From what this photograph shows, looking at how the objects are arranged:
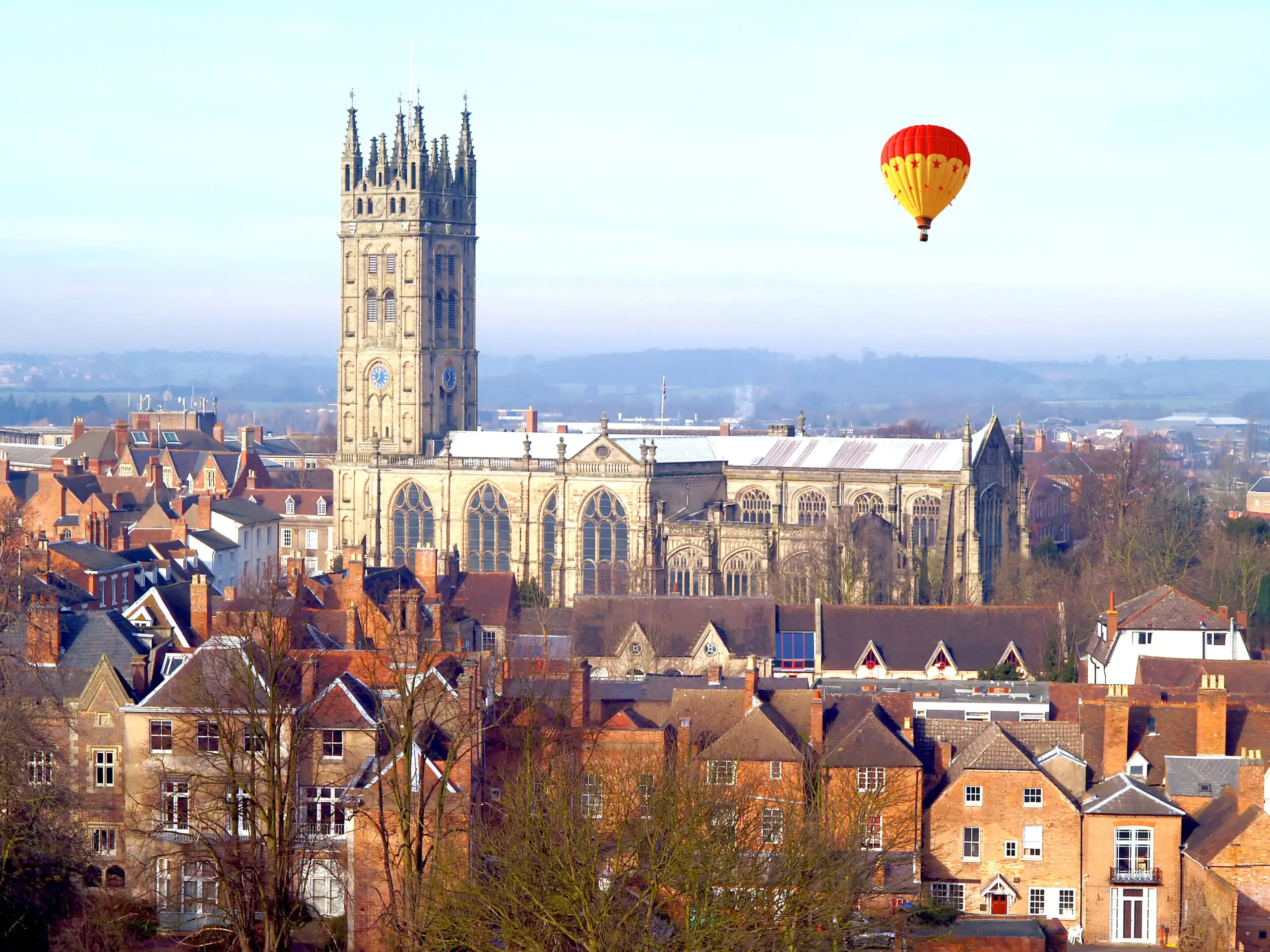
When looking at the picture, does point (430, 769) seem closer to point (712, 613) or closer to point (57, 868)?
point (57, 868)

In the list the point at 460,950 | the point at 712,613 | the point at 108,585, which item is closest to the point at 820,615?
the point at 712,613

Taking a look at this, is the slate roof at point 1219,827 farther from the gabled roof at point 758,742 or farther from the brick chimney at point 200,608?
the brick chimney at point 200,608

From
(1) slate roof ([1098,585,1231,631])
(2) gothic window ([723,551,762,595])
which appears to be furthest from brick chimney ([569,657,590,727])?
(2) gothic window ([723,551,762,595])

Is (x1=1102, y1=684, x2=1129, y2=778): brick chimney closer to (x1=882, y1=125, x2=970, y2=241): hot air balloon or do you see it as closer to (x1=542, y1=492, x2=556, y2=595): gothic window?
(x1=882, y1=125, x2=970, y2=241): hot air balloon


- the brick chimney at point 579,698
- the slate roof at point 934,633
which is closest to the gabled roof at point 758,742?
the brick chimney at point 579,698

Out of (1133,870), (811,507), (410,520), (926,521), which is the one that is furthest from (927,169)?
(410,520)

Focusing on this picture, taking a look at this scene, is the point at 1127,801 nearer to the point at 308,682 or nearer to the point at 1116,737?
the point at 1116,737
